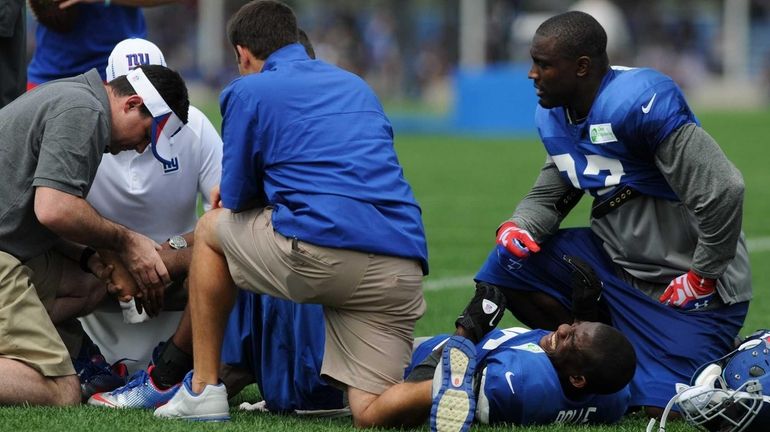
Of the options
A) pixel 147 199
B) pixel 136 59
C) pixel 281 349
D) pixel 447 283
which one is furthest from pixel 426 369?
pixel 447 283

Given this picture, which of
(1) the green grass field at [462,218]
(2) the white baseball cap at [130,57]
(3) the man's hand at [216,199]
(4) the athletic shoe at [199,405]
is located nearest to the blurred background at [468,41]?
(1) the green grass field at [462,218]

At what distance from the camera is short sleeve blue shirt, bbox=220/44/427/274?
5.18 m

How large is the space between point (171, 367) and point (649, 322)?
1953 millimetres

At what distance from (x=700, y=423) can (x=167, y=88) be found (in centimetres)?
242

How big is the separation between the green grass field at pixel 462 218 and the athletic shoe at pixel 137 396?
0.42 feet

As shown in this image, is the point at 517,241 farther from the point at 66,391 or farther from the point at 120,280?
the point at 66,391

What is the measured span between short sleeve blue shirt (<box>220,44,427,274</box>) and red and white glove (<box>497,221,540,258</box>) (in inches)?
27.3

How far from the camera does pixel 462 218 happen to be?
42.1 ft

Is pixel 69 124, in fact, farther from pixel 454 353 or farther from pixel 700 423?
pixel 700 423

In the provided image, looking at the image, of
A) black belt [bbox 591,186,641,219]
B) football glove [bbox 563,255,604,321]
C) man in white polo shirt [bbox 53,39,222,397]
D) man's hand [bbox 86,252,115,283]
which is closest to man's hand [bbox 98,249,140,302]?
man's hand [bbox 86,252,115,283]

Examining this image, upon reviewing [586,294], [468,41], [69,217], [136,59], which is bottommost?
[468,41]

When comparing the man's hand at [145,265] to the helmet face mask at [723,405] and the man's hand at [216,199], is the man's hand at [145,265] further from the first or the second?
the helmet face mask at [723,405]

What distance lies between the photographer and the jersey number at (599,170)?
583 cm

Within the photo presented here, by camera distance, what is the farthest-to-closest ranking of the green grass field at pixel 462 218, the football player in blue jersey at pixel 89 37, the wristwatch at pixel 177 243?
the football player in blue jersey at pixel 89 37
the wristwatch at pixel 177 243
the green grass field at pixel 462 218
